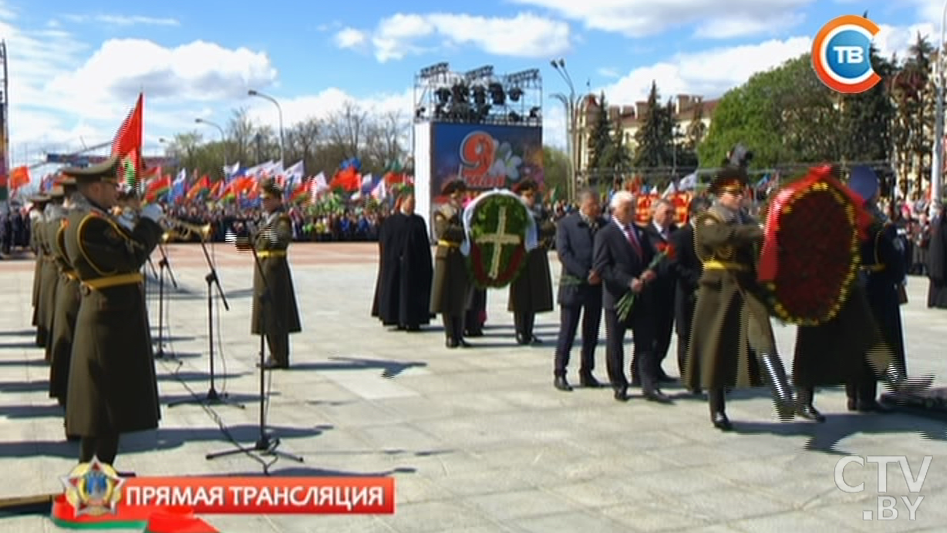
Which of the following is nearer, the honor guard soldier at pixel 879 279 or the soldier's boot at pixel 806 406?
the soldier's boot at pixel 806 406

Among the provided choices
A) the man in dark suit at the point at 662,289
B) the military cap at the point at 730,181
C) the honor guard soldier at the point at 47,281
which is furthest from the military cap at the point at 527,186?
the honor guard soldier at the point at 47,281

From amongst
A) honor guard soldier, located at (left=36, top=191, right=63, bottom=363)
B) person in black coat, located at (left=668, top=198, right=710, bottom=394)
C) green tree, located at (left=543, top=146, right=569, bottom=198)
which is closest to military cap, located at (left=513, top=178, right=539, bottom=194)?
person in black coat, located at (left=668, top=198, right=710, bottom=394)

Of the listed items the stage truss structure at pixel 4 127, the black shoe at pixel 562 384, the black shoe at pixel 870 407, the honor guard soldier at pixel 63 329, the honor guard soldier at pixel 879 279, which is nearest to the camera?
the honor guard soldier at pixel 63 329

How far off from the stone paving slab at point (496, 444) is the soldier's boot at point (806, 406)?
0.48 feet

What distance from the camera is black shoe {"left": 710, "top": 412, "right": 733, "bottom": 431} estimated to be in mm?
7223

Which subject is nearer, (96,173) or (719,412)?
(96,173)

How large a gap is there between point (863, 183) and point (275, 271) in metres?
5.57

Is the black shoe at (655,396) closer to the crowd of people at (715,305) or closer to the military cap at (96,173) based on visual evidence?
the crowd of people at (715,305)

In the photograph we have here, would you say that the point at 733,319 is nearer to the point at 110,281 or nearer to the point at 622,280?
the point at 622,280

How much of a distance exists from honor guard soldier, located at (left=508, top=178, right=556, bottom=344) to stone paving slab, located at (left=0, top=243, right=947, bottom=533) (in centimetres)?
50

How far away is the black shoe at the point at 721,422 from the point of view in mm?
7223

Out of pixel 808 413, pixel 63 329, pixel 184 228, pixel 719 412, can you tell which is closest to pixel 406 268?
pixel 184 228

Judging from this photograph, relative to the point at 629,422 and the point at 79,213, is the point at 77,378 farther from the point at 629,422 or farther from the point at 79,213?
the point at 629,422

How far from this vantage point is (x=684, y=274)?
8.62 meters
